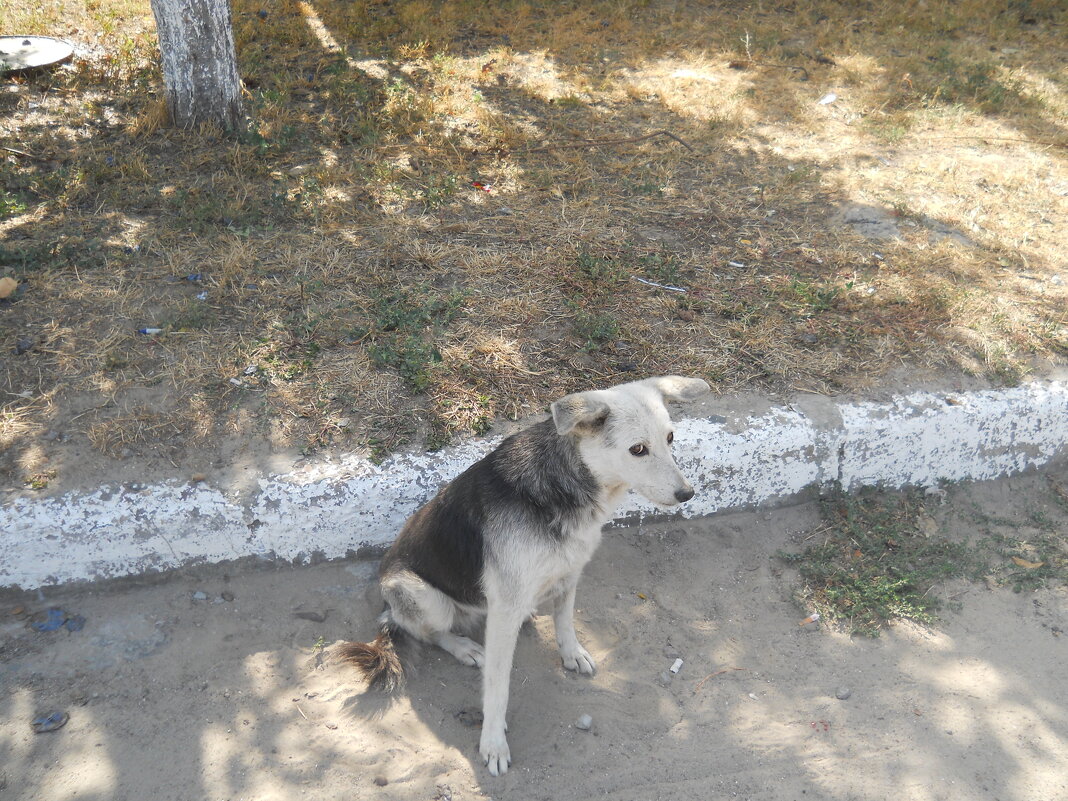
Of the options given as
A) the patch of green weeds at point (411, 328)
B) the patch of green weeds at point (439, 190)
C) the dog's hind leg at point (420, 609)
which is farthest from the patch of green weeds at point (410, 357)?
the patch of green weeds at point (439, 190)

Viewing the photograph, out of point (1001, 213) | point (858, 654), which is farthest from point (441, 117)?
point (858, 654)

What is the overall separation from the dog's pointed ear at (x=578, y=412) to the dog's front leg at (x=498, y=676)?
81 centimetres

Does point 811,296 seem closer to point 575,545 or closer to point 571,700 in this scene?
point 575,545

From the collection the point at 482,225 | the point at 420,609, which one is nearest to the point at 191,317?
the point at 482,225

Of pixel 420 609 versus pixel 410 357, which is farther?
pixel 410 357

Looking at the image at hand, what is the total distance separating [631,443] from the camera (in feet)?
10.2

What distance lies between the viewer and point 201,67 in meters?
6.28

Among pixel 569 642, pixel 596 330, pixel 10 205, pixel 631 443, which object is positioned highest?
pixel 631 443

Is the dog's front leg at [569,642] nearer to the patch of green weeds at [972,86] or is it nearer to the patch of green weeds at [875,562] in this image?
the patch of green weeds at [875,562]

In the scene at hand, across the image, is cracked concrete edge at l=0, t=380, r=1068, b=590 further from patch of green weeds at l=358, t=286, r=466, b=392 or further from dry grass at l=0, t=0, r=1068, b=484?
patch of green weeds at l=358, t=286, r=466, b=392

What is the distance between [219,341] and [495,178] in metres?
2.87

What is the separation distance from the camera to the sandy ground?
321 cm

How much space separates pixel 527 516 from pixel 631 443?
540mm

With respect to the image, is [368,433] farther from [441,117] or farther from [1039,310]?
[1039,310]
